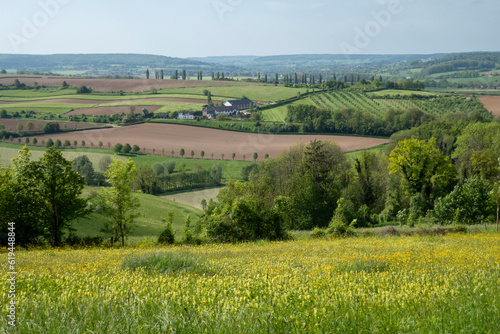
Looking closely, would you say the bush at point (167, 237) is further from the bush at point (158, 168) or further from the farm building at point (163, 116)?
the farm building at point (163, 116)

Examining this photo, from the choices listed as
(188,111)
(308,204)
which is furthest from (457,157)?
(188,111)

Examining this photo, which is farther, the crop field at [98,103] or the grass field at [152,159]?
the crop field at [98,103]

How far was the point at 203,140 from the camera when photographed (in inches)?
4916

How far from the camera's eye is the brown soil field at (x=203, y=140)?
375 feet

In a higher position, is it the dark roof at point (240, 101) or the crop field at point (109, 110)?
the dark roof at point (240, 101)

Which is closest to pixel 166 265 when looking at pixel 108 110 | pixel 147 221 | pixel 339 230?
pixel 339 230

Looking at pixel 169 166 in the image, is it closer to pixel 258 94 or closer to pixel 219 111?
pixel 219 111

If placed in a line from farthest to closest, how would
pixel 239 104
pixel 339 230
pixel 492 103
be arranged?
pixel 239 104, pixel 492 103, pixel 339 230

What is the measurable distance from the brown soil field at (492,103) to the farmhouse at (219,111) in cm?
9195

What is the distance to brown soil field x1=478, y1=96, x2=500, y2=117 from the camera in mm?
138625

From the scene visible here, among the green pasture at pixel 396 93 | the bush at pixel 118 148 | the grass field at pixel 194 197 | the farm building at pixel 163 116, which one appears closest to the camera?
the grass field at pixel 194 197

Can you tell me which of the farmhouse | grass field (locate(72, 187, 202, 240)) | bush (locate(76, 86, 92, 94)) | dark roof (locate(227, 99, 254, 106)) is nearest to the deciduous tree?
grass field (locate(72, 187, 202, 240))

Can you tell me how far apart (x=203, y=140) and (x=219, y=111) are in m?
44.9

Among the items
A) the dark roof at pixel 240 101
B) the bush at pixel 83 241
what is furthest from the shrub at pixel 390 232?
the dark roof at pixel 240 101
